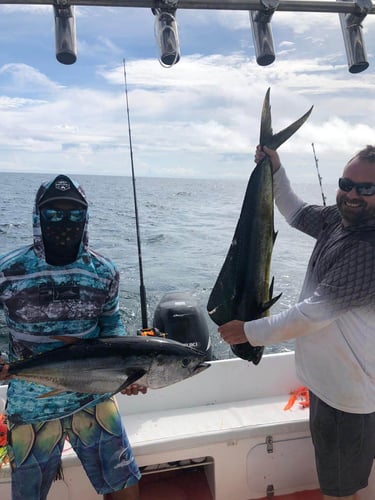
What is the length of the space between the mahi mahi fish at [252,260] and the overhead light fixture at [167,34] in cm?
75

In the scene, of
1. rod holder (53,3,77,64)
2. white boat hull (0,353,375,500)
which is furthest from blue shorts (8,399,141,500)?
rod holder (53,3,77,64)

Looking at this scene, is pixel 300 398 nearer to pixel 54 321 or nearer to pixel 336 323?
pixel 336 323

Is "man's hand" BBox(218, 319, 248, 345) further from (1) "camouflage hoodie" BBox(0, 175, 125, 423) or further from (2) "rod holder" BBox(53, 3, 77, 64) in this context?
(2) "rod holder" BBox(53, 3, 77, 64)

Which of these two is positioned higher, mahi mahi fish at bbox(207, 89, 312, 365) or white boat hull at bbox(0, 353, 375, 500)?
mahi mahi fish at bbox(207, 89, 312, 365)

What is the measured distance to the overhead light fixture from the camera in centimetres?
258

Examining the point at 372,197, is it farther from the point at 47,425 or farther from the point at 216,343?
the point at 216,343

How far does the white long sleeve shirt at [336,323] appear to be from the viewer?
207 cm

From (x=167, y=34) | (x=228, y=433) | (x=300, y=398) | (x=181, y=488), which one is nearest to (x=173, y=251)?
(x=300, y=398)

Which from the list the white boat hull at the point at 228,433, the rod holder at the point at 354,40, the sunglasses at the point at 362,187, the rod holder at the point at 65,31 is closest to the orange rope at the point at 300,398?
the white boat hull at the point at 228,433

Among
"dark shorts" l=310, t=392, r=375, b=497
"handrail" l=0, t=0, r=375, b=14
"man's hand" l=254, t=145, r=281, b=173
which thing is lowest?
"dark shorts" l=310, t=392, r=375, b=497

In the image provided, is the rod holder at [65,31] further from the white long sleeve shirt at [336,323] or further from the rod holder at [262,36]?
the white long sleeve shirt at [336,323]

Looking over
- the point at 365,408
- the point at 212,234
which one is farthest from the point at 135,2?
the point at 212,234

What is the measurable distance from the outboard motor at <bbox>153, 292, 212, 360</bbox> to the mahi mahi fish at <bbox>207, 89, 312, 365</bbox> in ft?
7.89

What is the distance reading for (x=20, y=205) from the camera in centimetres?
3106
